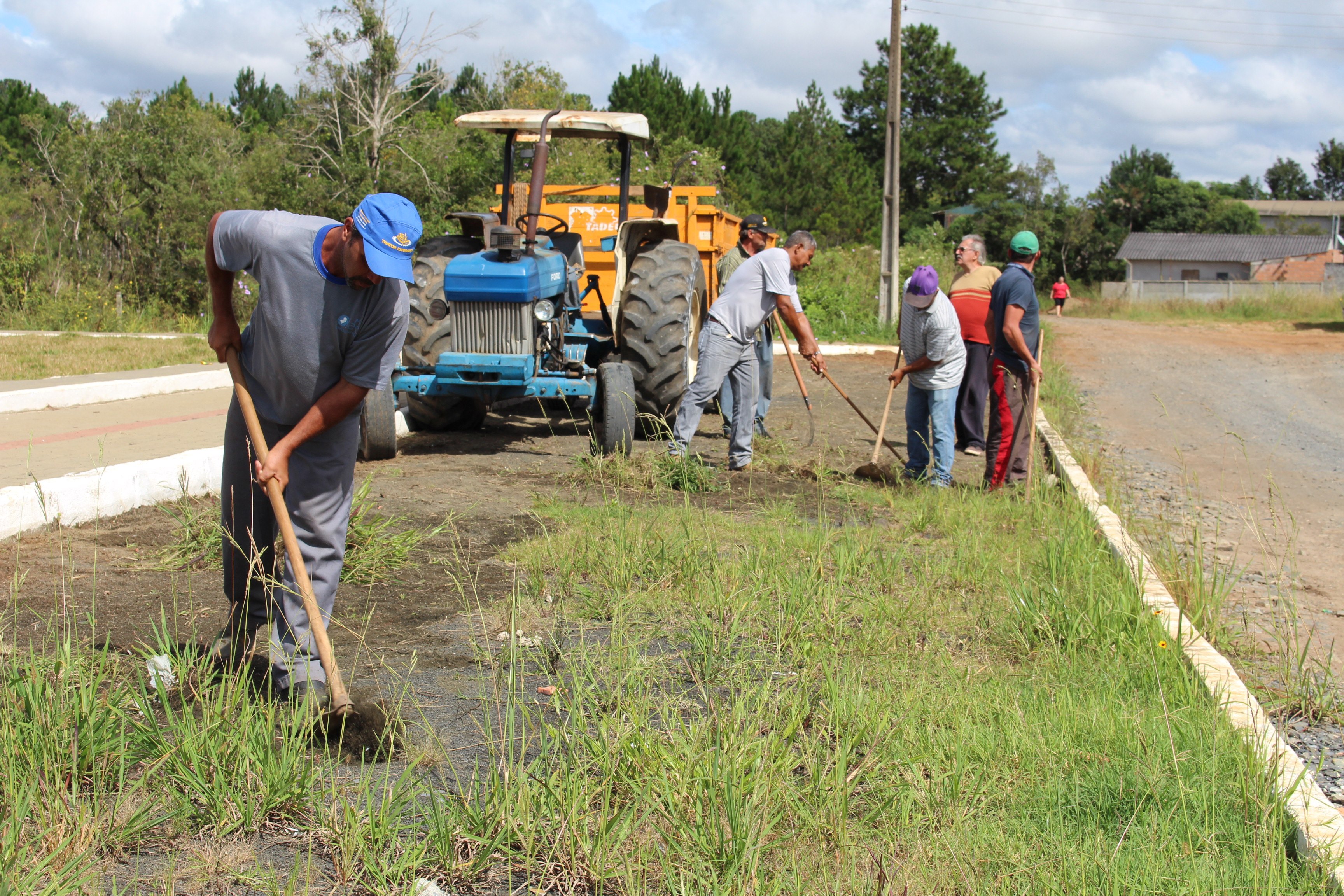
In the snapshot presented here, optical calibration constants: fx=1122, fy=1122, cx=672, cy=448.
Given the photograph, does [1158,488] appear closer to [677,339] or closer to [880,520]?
[880,520]

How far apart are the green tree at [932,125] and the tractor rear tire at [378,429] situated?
67.3 metres

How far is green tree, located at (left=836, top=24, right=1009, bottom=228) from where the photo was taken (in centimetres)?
7325

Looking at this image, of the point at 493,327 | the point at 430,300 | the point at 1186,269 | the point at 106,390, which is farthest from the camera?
the point at 1186,269

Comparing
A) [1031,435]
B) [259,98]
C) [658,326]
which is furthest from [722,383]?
[259,98]

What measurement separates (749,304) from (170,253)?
17.3 metres

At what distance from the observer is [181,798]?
2695 mm

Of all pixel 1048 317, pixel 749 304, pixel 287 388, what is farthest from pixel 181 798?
pixel 1048 317

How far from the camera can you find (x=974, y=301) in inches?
348

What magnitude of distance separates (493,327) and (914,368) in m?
2.95

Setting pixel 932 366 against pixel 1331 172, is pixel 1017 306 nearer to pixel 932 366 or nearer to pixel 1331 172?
pixel 932 366

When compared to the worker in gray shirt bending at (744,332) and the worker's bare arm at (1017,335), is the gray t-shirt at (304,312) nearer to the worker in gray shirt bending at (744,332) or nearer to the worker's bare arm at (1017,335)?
the worker in gray shirt bending at (744,332)

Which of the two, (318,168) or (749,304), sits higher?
(318,168)

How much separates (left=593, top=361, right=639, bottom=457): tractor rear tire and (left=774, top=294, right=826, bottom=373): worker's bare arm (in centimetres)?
122

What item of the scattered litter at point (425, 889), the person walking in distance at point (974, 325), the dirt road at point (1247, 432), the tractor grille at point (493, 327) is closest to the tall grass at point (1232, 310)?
the dirt road at point (1247, 432)
